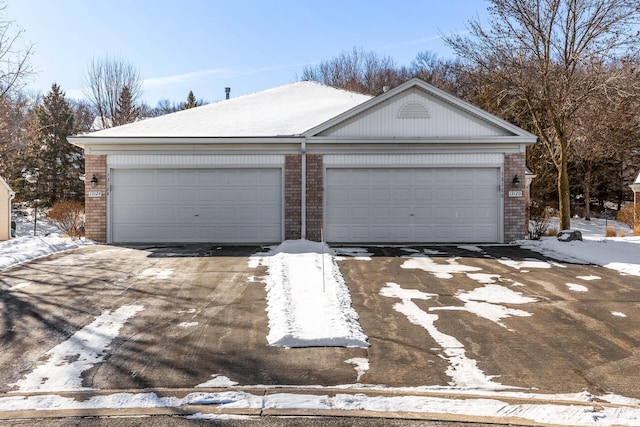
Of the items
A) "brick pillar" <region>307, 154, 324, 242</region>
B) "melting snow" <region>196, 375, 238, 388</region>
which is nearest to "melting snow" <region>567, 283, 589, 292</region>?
"melting snow" <region>196, 375, 238, 388</region>

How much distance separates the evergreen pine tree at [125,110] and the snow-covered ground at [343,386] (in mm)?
26631

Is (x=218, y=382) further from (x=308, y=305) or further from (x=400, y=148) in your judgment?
(x=400, y=148)

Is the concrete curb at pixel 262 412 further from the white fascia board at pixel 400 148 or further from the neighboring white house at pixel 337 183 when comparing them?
the white fascia board at pixel 400 148

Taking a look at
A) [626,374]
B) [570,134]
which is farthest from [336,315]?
[570,134]

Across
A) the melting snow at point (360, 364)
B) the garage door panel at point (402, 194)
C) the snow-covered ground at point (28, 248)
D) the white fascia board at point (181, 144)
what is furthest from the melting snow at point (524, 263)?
the snow-covered ground at point (28, 248)

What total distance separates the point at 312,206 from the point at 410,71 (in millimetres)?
29839

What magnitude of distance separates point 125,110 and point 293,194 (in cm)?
2588

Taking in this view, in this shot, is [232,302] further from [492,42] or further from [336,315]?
[492,42]

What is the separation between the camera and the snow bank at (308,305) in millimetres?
5098

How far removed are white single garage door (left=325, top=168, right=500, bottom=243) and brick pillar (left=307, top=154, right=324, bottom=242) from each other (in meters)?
0.23

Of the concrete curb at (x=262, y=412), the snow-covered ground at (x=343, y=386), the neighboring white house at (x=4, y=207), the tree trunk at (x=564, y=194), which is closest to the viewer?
the concrete curb at (x=262, y=412)

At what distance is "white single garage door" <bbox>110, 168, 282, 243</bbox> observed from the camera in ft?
41.5

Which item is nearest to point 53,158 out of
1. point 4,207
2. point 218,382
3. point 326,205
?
point 4,207

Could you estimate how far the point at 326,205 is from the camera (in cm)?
1271
